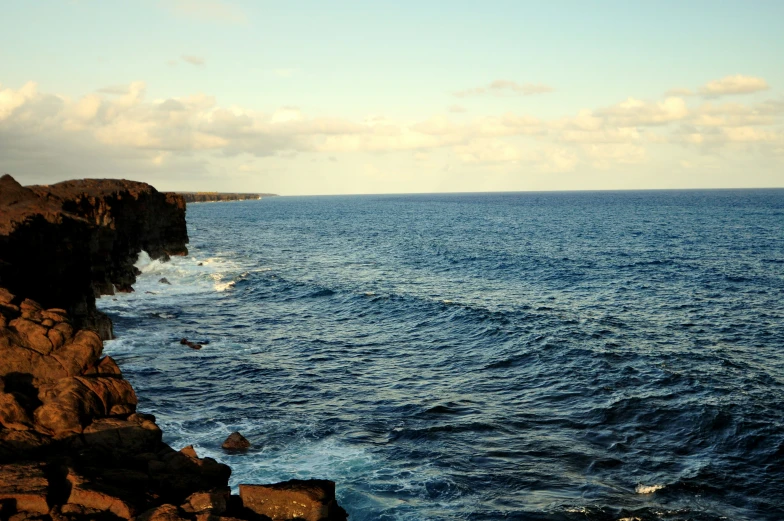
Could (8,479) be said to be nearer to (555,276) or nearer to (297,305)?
(297,305)

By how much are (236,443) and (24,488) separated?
12.6 m

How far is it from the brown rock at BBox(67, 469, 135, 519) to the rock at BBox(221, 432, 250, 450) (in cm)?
1172

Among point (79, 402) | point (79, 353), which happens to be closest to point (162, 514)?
point (79, 402)

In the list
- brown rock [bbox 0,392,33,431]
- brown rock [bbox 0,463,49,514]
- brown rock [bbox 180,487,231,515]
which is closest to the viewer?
brown rock [bbox 0,463,49,514]

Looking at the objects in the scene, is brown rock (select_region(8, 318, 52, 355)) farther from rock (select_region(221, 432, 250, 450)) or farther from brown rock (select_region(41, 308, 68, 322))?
rock (select_region(221, 432, 250, 450))

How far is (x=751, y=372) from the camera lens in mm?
35750

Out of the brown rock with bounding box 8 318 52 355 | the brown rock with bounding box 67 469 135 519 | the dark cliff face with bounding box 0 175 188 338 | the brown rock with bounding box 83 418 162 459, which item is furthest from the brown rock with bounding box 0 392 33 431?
the dark cliff face with bounding box 0 175 188 338

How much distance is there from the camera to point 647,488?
23.7m

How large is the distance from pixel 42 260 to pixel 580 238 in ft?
309

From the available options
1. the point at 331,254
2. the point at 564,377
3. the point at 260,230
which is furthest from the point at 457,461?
the point at 260,230

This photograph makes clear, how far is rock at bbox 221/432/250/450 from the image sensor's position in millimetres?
26969

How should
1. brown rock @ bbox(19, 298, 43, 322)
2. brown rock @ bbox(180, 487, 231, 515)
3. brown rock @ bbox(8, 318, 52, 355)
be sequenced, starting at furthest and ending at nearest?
brown rock @ bbox(19, 298, 43, 322), brown rock @ bbox(8, 318, 52, 355), brown rock @ bbox(180, 487, 231, 515)

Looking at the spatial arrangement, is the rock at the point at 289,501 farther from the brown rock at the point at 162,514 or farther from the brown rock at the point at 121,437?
the brown rock at the point at 121,437

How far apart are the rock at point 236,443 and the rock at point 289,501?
9688mm
